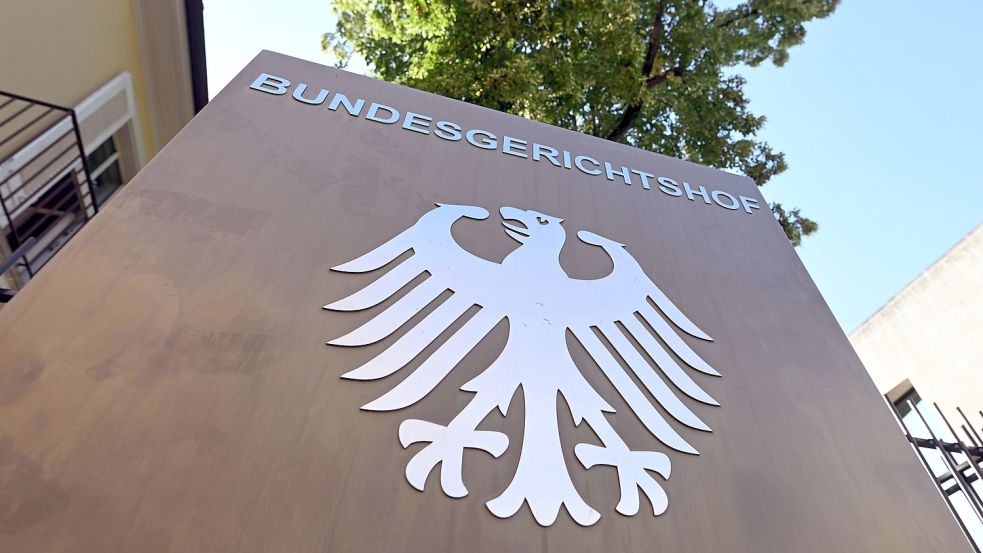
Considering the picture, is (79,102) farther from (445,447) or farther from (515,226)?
(445,447)

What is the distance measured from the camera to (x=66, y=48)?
241 inches

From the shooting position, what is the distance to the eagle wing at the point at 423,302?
3.00 metres

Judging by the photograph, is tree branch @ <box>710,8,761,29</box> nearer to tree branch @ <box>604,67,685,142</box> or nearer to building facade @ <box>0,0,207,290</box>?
tree branch @ <box>604,67,685,142</box>

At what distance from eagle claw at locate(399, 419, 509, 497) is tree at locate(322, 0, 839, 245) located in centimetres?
567

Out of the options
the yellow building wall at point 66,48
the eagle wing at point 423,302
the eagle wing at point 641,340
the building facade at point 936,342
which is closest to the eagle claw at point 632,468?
the eagle wing at point 641,340

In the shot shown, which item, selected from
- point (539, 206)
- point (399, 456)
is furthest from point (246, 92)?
point (399, 456)

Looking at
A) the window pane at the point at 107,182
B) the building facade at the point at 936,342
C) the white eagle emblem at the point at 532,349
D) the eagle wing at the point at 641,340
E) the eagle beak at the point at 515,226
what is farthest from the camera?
the building facade at the point at 936,342

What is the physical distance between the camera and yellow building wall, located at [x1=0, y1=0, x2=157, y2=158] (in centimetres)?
544

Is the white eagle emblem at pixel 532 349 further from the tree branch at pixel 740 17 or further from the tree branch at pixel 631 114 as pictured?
the tree branch at pixel 740 17

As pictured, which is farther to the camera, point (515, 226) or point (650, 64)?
point (650, 64)

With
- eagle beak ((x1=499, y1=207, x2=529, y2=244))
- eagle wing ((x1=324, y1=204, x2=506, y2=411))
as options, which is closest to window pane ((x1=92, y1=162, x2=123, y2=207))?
eagle wing ((x1=324, y1=204, x2=506, y2=411))

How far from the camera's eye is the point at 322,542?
2367mm

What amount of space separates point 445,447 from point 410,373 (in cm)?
40

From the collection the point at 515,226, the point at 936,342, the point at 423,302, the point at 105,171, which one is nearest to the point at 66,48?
the point at 105,171
